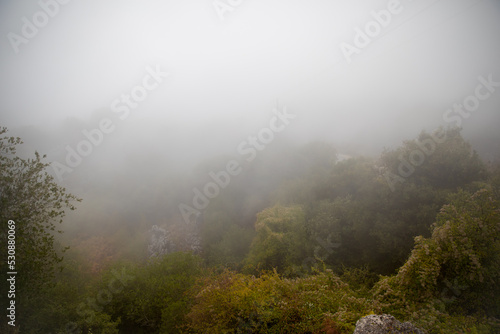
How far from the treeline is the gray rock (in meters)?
1.12

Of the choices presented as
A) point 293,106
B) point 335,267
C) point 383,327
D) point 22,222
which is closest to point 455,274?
point 383,327

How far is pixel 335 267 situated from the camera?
16.9 meters

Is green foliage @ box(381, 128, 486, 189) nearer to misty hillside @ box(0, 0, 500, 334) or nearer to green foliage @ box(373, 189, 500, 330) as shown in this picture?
misty hillside @ box(0, 0, 500, 334)

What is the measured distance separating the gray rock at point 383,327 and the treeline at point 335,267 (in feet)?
3.67

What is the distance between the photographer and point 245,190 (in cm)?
3691

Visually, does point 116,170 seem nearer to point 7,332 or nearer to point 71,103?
point 7,332

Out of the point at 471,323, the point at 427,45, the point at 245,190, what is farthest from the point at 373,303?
the point at 427,45

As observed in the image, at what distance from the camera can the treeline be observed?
27.1ft

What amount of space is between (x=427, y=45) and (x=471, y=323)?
11962 centimetres

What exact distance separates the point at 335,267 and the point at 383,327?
12655 mm

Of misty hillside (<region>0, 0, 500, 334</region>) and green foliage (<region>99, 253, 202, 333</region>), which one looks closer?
misty hillside (<region>0, 0, 500, 334</region>)

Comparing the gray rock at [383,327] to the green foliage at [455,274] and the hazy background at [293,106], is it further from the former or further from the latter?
the hazy background at [293,106]

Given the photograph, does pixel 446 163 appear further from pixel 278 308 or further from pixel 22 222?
pixel 22 222

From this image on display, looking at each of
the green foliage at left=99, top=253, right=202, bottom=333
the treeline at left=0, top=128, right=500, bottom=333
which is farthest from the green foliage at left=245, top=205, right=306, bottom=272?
the green foliage at left=99, top=253, right=202, bottom=333
